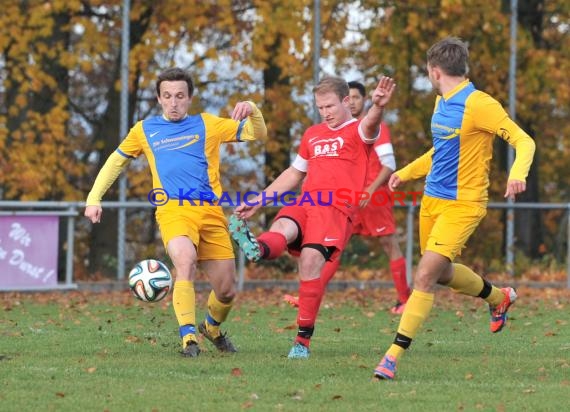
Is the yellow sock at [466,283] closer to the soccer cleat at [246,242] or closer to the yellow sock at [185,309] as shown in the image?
the soccer cleat at [246,242]

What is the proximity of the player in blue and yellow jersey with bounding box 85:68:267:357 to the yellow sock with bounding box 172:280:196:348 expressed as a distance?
108 mm

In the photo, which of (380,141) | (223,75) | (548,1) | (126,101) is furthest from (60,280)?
(548,1)

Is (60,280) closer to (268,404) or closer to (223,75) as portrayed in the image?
(223,75)

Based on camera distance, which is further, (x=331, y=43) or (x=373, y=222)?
(x=331, y=43)

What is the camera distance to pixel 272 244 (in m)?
8.15

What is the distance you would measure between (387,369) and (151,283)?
1873mm

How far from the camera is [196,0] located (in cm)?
1739

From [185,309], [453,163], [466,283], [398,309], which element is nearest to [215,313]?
[185,309]

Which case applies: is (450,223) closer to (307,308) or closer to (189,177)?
(307,308)

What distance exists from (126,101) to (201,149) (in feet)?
25.8

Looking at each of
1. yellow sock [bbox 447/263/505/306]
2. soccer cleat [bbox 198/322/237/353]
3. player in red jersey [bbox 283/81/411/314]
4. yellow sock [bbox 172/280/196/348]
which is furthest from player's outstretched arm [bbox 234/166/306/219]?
player in red jersey [bbox 283/81/411/314]

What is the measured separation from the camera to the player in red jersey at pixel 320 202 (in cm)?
822

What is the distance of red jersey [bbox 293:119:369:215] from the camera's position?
27.8ft

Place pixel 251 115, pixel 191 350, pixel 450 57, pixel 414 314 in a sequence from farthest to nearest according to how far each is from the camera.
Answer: pixel 251 115 → pixel 191 350 → pixel 450 57 → pixel 414 314
